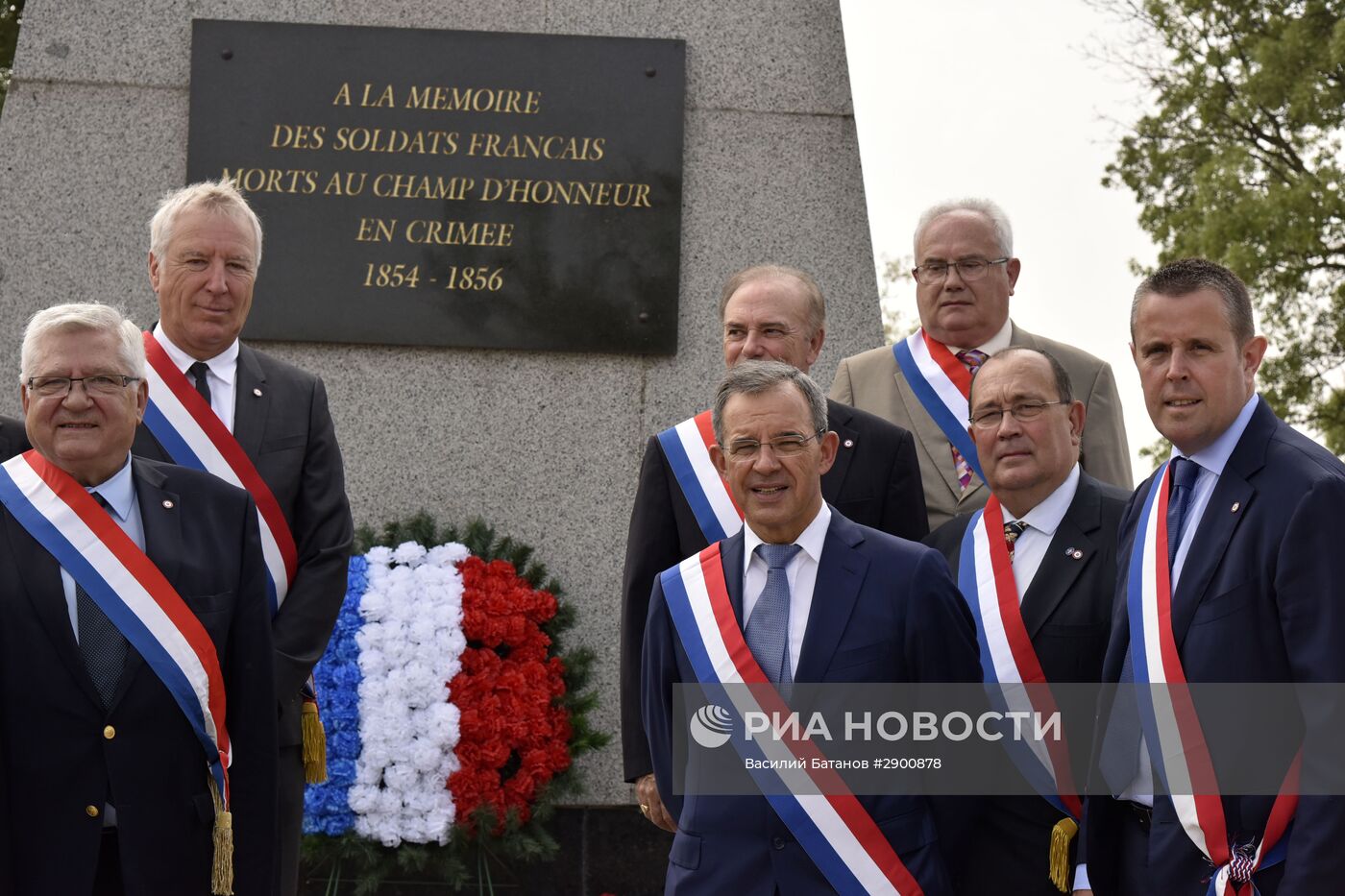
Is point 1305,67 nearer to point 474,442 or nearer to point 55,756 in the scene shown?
point 474,442

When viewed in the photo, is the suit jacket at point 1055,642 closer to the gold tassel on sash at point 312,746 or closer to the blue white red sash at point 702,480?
the blue white red sash at point 702,480

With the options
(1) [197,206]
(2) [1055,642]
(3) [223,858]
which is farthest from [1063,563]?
(1) [197,206]

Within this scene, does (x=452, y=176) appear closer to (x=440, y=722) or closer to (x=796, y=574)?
(x=440, y=722)

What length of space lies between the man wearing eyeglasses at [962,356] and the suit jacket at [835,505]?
0.34 metres

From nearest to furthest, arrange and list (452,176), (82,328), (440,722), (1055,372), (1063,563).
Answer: (82,328) < (1063,563) < (1055,372) < (440,722) < (452,176)

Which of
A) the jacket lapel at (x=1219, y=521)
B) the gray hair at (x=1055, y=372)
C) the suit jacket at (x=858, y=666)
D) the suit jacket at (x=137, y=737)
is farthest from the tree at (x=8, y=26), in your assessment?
the jacket lapel at (x=1219, y=521)

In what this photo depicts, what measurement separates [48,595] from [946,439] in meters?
2.26

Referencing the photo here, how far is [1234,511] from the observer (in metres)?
2.85

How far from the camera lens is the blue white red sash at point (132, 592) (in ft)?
→ 9.87

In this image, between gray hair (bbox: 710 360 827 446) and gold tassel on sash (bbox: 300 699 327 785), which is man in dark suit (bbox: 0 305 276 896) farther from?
gray hair (bbox: 710 360 827 446)

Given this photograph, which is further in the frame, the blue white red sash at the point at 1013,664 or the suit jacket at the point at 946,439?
the suit jacket at the point at 946,439

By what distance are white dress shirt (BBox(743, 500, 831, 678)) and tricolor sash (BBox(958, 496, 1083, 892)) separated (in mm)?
465

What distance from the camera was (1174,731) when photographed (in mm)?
2842

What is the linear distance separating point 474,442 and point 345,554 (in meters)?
2.02
